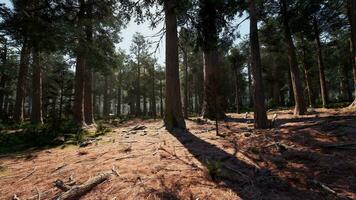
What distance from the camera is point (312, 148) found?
4.71 meters

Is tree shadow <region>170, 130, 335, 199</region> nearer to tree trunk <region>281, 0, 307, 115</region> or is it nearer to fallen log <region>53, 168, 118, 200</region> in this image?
fallen log <region>53, 168, 118, 200</region>

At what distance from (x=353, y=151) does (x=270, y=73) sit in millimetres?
26090

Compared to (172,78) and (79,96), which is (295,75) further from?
(79,96)

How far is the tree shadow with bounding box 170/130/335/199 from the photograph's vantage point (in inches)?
125

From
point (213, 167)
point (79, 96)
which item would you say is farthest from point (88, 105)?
point (213, 167)

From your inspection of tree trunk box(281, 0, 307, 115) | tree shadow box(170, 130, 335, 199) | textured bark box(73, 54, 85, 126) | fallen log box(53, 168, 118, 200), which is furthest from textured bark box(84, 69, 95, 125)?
tree trunk box(281, 0, 307, 115)

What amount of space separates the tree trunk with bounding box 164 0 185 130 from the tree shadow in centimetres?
313

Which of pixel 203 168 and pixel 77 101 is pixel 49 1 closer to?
pixel 77 101

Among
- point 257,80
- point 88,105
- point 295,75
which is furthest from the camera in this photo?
point 88,105

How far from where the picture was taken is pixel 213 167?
12.5ft

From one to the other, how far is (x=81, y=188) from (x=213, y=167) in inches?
87.4

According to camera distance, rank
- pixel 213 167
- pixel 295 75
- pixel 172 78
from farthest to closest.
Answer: pixel 295 75, pixel 172 78, pixel 213 167

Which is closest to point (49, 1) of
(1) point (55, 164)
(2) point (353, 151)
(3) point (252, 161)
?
(1) point (55, 164)

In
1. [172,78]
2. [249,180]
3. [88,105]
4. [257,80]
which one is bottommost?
[249,180]
